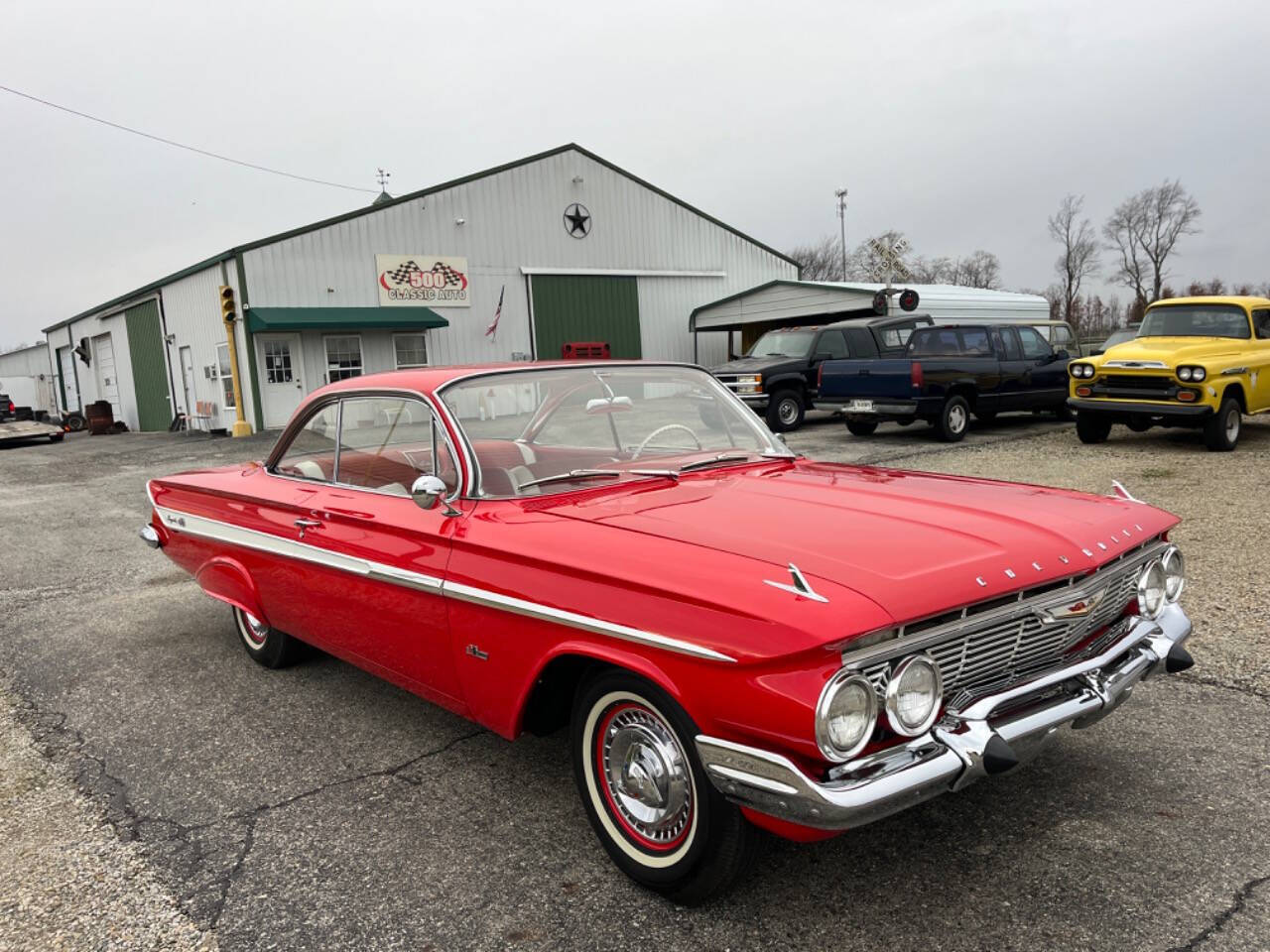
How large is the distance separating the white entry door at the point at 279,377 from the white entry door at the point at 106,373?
40.3 ft

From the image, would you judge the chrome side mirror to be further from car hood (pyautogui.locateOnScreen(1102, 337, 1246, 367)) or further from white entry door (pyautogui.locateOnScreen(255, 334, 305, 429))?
white entry door (pyautogui.locateOnScreen(255, 334, 305, 429))

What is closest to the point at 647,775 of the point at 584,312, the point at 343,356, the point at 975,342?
the point at 975,342

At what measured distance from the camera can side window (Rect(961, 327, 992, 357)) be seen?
42.8 ft

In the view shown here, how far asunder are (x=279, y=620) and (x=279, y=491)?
0.61 metres

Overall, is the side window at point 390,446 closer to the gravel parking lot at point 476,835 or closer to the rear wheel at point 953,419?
the gravel parking lot at point 476,835

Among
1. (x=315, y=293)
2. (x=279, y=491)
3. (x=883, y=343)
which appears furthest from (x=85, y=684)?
(x=315, y=293)

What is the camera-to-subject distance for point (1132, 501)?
3076 mm

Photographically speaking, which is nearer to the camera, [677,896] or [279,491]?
[677,896]

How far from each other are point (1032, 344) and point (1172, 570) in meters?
11.8

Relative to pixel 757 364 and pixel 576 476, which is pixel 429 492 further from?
pixel 757 364

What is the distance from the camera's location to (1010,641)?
7.78 ft

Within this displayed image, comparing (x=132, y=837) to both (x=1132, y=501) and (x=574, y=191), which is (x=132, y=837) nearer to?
(x=1132, y=501)

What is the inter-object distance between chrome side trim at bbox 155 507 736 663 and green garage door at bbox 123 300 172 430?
22555 millimetres

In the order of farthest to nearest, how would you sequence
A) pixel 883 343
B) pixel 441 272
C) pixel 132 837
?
1. pixel 441 272
2. pixel 883 343
3. pixel 132 837
